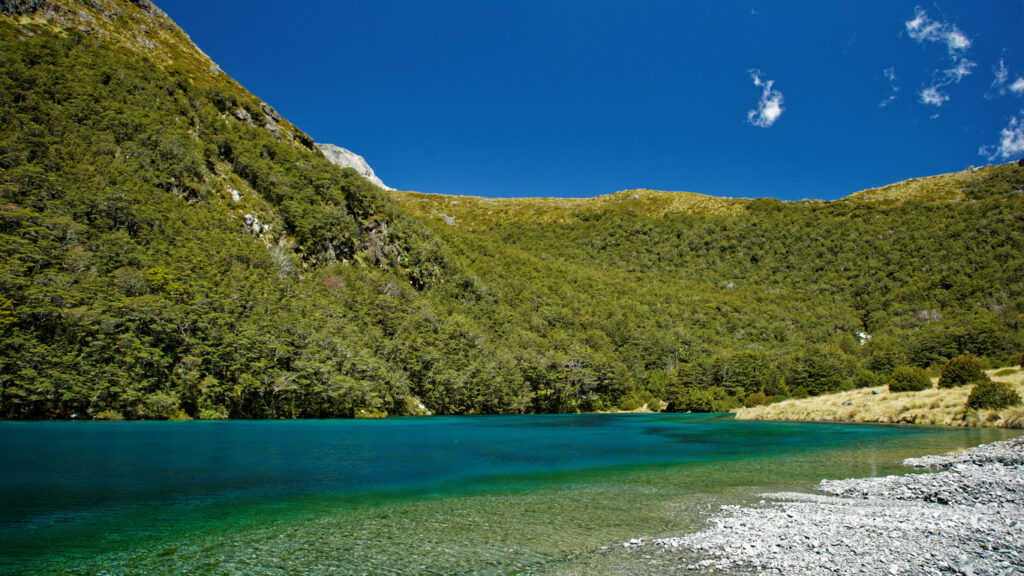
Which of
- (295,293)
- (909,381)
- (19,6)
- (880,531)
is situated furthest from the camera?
(19,6)

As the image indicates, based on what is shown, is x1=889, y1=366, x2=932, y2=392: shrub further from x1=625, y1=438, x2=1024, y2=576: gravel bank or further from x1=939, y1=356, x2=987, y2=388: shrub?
x1=625, y1=438, x2=1024, y2=576: gravel bank

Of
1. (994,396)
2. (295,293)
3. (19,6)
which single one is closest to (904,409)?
(994,396)

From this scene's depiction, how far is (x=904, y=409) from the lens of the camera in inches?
2153

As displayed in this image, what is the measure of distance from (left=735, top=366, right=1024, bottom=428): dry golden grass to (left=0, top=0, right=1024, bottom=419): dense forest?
22171mm

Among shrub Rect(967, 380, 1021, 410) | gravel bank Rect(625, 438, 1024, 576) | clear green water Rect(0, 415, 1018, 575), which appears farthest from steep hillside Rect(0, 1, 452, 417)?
shrub Rect(967, 380, 1021, 410)

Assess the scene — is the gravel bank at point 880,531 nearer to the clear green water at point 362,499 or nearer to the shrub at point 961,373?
the clear green water at point 362,499

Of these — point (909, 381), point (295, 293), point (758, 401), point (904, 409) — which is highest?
point (295, 293)

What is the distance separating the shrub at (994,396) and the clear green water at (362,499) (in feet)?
32.9

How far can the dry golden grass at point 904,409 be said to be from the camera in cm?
4325

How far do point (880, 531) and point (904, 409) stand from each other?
5599cm

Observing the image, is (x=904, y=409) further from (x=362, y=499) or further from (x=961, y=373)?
(x=362, y=499)

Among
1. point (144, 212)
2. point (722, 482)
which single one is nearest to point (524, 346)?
point (144, 212)

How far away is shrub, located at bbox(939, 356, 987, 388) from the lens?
51625 millimetres

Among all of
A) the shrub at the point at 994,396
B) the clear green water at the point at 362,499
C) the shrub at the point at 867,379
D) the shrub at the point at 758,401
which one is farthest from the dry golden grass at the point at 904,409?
the shrub at the point at 867,379
